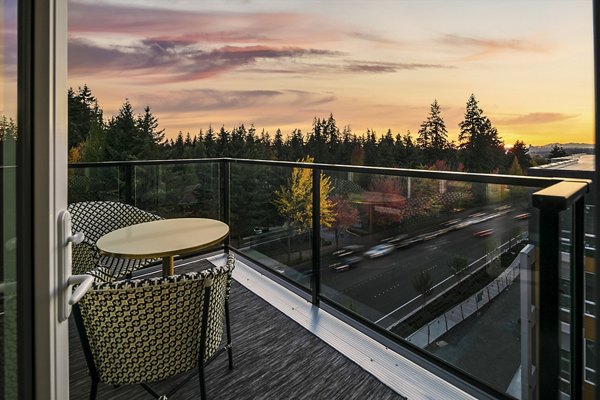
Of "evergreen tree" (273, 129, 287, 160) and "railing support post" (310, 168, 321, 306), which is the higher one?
"evergreen tree" (273, 129, 287, 160)

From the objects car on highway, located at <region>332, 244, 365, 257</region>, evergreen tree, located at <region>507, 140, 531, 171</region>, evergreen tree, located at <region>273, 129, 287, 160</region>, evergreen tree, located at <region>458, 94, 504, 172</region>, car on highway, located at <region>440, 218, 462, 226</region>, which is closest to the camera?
car on highway, located at <region>440, 218, 462, 226</region>

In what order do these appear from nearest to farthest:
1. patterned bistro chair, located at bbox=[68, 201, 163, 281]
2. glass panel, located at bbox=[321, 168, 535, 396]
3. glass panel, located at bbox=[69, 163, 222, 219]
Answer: glass panel, located at bbox=[321, 168, 535, 396], patterned bistro chair, located at bbox=[68, 201, 163, 281], glass panel, located at bbox=[69, 163, 222, 219]

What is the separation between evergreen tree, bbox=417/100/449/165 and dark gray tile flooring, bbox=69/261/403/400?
11248 mm

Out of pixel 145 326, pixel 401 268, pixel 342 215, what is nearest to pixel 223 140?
pixel 342 215

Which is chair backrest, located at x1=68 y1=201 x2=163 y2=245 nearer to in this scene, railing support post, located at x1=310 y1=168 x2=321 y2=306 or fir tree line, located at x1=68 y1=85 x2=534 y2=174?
railing support post, located at x1=310 y1=168 x2=321 y2=306

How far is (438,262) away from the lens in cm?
256

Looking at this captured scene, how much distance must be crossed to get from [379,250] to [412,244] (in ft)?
1.96

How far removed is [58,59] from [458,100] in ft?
43.0

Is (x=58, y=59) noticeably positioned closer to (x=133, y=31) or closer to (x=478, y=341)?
(x=478, y=341)

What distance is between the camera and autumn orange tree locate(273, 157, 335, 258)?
127 inches

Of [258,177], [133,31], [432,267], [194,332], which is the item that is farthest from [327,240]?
[133,31]

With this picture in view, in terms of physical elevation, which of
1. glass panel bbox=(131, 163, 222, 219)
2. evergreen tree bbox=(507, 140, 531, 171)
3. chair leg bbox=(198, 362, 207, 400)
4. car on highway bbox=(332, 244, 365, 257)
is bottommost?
chair leg bbox=(198, 362, 207, 400)

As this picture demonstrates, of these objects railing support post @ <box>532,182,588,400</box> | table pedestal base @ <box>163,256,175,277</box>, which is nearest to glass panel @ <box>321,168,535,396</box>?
railing support post @ <box>532,182,588,400</box>

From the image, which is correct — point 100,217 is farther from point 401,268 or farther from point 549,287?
point 549,287
